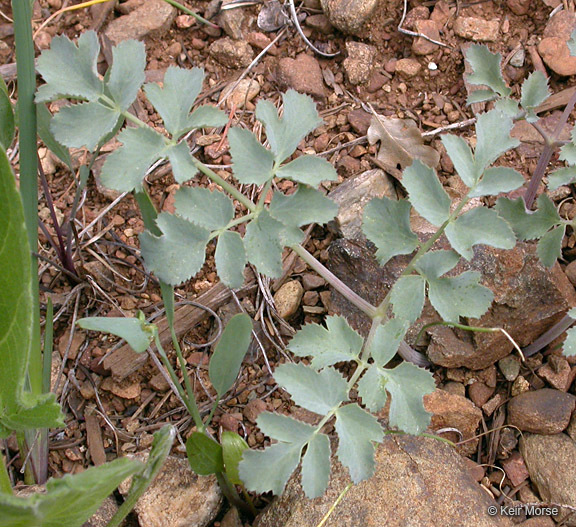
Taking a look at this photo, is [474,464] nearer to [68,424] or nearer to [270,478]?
[270,478]

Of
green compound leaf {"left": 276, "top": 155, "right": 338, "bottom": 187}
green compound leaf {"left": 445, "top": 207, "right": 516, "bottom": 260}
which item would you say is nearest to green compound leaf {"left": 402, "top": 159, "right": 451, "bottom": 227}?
green compound leaf {"left": 445, "top": 207, "right": 516, "bottom": 260}

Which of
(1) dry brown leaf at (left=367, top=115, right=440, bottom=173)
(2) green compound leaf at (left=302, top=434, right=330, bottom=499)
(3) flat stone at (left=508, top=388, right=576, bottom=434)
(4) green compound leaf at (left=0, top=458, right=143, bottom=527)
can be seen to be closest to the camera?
(4) green compound leaf at (left=0, top=458, right=143, bottom=527)

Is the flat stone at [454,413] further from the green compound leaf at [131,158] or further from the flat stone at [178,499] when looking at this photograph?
the green compound leaf at [131,158]

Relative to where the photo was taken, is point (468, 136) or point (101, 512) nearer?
point (101, 512)

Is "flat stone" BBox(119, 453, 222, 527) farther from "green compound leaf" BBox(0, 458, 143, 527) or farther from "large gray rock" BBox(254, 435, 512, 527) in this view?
"green compound leaf" BBox(0, 458, 143, 527)

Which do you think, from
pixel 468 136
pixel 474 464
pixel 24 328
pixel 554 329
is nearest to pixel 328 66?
pixel 468 136

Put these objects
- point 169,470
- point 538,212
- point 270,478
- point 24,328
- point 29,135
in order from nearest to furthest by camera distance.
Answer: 1. point 24,328
2. point 270,478
3. point 29,135
4. point 538,212
5. point 169,470

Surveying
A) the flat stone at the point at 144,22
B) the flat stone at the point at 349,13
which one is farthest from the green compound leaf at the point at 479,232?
the flat stone at the point at 144,22

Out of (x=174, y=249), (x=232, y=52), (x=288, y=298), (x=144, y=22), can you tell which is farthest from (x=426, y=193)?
(x=144, y=22)
